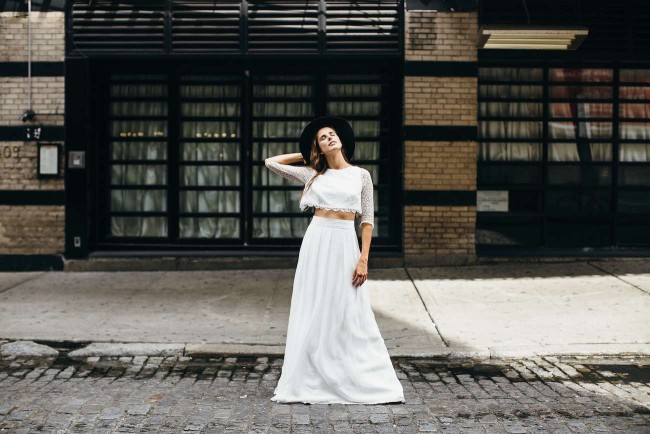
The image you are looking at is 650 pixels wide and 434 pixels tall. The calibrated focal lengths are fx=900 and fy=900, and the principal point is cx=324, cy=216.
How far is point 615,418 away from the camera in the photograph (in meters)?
5.74

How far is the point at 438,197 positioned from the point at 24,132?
569cm

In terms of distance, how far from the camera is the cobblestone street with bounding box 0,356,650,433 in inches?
220

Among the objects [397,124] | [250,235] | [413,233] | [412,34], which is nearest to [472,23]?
[412,34]

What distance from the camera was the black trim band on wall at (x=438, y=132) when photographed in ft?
39.9

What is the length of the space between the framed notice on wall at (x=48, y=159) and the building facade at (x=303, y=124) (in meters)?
0.02

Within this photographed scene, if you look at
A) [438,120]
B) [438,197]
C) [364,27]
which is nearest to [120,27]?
[364,27]

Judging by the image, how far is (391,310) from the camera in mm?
9594

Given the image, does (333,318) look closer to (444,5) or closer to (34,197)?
(444,5)

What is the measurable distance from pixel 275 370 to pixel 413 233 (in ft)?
17.5

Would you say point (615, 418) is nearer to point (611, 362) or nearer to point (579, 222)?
point (611, 362)

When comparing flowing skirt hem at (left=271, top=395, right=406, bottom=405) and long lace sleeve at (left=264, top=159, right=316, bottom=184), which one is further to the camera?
long lace sleeve at (left=264, top=159, right=316, bottom=184)

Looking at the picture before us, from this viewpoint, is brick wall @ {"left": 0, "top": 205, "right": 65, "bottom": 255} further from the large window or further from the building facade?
the large window

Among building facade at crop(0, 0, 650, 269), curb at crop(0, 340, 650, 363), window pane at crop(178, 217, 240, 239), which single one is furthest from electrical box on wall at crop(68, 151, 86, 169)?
curb at crop(0, 340, 650, 363)

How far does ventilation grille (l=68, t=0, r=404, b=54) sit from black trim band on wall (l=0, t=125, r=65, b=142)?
108cm
